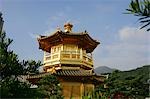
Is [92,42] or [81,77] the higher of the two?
[92,42]

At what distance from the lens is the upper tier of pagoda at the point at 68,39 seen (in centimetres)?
2600

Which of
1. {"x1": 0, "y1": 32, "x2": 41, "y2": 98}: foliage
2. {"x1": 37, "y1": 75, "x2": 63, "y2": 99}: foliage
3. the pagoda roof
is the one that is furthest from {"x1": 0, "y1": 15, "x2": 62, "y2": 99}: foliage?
the pagoda roof

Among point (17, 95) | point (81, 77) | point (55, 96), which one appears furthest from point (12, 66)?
point (81, 77)

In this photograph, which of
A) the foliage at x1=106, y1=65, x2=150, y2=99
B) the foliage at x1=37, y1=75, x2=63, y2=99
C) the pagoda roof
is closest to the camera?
the foliage at x1=37, y1=75, x2=63, y2=99

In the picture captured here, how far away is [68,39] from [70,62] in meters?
2.30

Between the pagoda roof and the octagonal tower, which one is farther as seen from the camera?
the pagoda roof

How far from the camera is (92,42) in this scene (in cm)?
2764

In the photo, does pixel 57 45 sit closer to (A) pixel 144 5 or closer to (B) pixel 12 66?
(B) pixel 12 66

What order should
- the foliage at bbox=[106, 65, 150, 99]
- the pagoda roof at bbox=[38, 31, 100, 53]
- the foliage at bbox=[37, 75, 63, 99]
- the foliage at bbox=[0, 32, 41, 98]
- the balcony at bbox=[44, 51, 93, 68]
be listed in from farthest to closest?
the foliage at bbox=[106, 65, 150, 99] → the pagoda roof at bbox=[38, 31, 100, 53] → the balcony at bbox=[44, 51, 93, 68] → the foliage at bbox=[37, 75, 63, 99] → the foliage at bbox=[0, 32, 41, 98]

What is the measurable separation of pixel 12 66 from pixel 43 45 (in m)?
15.4

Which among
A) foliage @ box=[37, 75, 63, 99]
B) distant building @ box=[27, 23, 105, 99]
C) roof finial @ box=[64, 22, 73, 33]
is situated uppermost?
roof finial @ box=[64, 22, 73, 33]

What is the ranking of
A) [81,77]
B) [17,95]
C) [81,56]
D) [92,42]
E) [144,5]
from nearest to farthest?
1. [144,5]
2. [17,95]
3. [81,77]
4. [81,56]
5. [92,42]

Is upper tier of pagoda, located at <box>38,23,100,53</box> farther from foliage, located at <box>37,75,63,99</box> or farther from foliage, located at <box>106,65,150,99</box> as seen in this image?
foliage, located at <box>37,75,63,99</box>

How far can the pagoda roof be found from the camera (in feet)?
85.3
